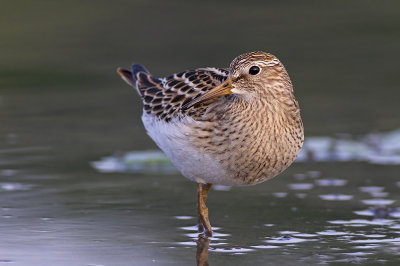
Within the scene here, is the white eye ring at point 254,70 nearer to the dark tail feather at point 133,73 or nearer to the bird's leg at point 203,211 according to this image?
the bird's leg at point 203,211

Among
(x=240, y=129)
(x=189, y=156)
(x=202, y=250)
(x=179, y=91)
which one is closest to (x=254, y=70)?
(x=240, y=129)

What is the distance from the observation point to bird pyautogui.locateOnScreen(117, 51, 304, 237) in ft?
23.9

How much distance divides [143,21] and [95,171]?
8264 millimetres

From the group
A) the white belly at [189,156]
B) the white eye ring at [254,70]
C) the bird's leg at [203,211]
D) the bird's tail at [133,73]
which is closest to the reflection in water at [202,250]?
the bird's leg at [203,211]

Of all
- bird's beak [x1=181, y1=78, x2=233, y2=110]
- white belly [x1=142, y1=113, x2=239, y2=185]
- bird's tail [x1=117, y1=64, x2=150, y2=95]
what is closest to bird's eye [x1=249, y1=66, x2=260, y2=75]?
bird's beak [x1=181, y1=78, x2=233, y2=110]

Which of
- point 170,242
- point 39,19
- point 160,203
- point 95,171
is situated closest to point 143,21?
point 39,19

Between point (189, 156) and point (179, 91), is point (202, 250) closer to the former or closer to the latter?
point (189, 156)

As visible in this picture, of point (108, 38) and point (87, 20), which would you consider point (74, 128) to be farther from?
point (87, 20)

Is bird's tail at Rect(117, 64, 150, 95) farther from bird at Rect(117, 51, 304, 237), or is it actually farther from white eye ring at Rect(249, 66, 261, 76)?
white eye ring at Rect(249, 66, 261, 76)

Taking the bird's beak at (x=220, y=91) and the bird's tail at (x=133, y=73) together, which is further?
the bird's tail at (x=133, y=73)

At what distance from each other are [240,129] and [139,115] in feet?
15.7

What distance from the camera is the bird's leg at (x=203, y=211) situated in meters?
7.30

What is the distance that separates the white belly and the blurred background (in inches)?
17.7

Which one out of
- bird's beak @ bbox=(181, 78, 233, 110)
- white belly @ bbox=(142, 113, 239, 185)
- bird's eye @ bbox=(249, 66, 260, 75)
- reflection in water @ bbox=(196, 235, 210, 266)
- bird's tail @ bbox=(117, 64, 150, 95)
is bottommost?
reflection in water @ bbox=(196, 235, 210, 266)
